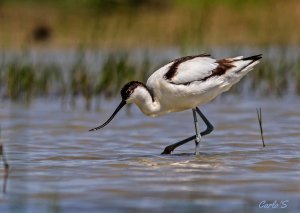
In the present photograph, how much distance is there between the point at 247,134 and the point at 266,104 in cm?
176

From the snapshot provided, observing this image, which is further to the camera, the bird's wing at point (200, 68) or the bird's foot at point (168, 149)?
the bird's foot at point (168, 149)

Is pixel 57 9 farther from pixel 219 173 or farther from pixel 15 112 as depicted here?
pixel 219 173

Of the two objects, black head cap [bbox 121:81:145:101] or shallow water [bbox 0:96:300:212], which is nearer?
shallow water [bbox 0:96:300:212]

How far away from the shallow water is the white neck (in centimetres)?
36

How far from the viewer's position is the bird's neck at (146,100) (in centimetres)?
715

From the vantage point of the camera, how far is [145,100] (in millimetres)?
7188

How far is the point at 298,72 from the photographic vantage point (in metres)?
10.6

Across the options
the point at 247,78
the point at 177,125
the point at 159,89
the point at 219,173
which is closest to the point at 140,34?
the point at 247,78

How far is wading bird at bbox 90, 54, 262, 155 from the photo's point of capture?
279 inches

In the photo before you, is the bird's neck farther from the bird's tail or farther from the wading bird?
the bird's tail

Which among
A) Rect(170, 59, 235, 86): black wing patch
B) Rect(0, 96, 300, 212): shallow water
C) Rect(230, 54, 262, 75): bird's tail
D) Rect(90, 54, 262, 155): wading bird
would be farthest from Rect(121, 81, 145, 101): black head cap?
Rect(230, 54, 262, 75): bird's tail

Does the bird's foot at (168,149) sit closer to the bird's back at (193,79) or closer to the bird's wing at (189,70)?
the bird's back at (193,79)

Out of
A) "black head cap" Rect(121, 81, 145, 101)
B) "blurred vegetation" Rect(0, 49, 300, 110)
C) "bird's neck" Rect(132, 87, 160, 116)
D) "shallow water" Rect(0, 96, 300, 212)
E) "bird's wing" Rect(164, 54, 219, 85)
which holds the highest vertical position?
"blurred vegetation" Rect(0, 49, 300, 110)

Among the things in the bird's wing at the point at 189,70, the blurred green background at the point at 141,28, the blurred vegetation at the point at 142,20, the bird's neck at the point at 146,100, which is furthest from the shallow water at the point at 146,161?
the blurred vegetation at the point at 142,20
